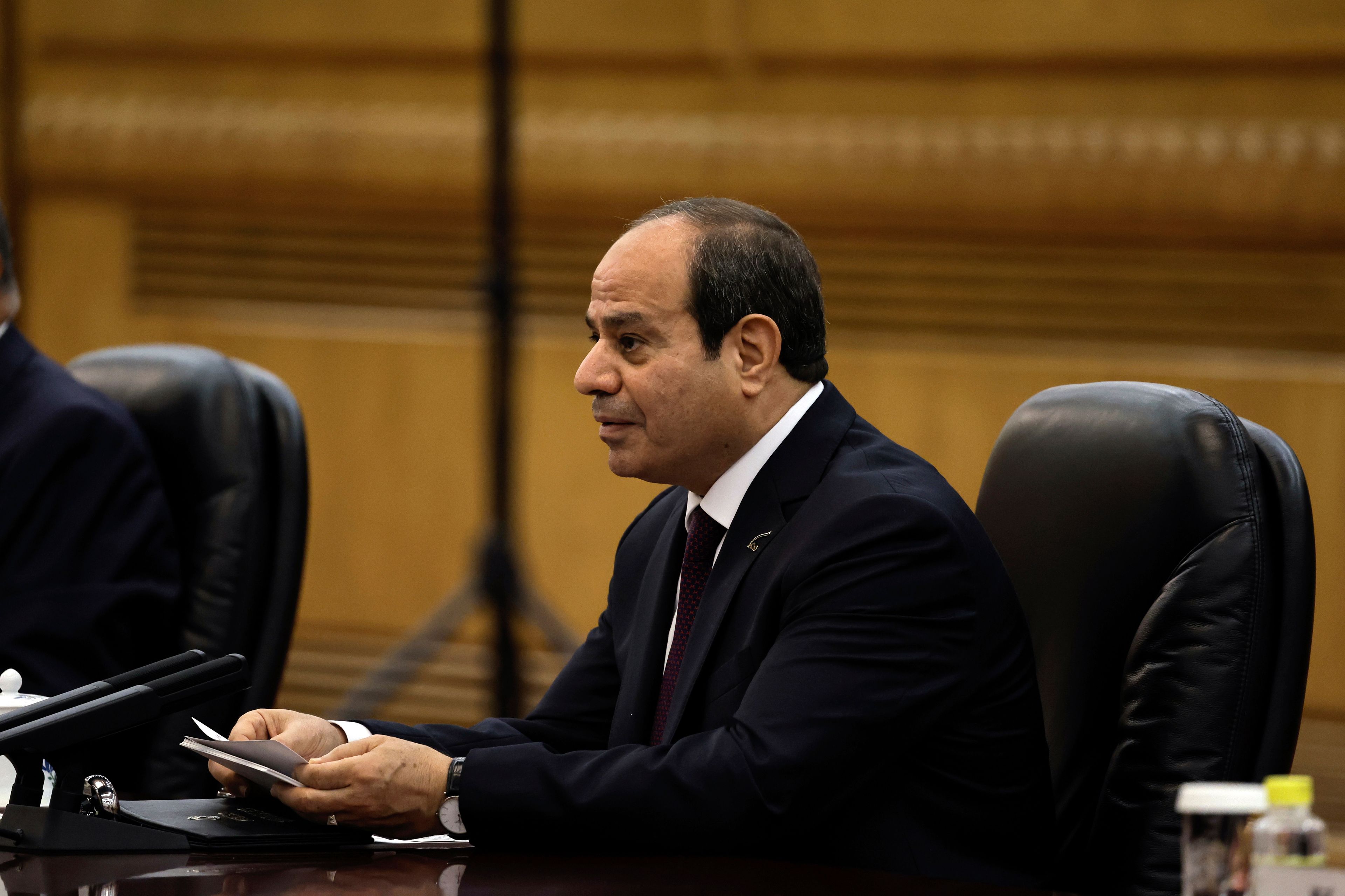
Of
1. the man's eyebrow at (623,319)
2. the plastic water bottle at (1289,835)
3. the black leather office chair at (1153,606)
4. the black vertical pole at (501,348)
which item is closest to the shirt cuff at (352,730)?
the man's eyebrow at (623,319)

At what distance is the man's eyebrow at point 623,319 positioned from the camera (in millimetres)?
1567

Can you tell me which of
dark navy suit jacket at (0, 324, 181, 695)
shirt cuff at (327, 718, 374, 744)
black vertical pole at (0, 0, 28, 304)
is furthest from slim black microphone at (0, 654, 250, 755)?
black vertical pole at (0, 0, 28, 304)

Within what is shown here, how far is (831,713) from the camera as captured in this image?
1.36m

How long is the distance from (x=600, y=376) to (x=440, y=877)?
569 millimetres

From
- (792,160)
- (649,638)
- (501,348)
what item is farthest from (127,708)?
(792,160)

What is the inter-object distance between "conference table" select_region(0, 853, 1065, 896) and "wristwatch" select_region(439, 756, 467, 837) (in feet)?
0.23

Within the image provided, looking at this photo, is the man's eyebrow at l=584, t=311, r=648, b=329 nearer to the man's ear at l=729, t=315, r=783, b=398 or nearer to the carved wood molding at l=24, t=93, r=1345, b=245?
the man's ear at l=729, t=315, r=783, b=398

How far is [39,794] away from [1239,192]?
281cm

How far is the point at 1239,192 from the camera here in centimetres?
335

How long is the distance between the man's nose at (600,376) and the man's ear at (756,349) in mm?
125

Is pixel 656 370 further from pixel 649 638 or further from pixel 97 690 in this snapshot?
pixel 97 690

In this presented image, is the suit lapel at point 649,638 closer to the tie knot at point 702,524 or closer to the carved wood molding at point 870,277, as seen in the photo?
the tie knot at point 702,524

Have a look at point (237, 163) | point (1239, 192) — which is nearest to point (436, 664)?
point (237, 163)

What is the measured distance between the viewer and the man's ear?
5.16ft
